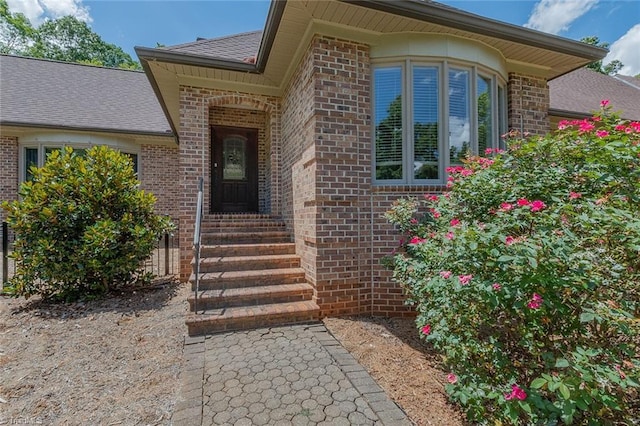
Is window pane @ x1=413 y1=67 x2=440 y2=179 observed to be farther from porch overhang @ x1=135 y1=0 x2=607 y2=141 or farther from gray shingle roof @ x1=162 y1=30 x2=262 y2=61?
gray shingle roof @ x1=162 y1=30 x2=262 y2=61

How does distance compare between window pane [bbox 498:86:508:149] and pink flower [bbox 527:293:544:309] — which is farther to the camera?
window pane [bbox 498:86:508:149]

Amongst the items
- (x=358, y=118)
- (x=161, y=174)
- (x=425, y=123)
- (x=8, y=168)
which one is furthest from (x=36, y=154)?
(x=425, y=123)

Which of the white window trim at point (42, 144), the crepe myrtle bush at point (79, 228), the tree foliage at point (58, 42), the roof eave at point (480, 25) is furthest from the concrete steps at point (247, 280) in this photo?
the tree foliage at point (58, 42)

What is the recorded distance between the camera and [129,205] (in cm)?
502

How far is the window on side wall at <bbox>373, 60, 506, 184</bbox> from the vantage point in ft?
13.7

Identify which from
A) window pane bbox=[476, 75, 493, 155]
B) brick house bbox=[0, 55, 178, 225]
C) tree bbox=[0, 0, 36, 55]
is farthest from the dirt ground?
tree bbox=[0, 0, 36, 55]

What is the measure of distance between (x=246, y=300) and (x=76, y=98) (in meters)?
11.3

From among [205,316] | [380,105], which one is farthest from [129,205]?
[380,105]

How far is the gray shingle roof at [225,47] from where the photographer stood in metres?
5.16

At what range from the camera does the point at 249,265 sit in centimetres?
451

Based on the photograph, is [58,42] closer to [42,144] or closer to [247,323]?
[42,144]

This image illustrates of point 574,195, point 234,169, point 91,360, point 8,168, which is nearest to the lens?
point 574,195

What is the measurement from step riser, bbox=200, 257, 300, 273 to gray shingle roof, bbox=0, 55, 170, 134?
6868 millimetres

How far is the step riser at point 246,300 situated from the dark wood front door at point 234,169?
3.62m
